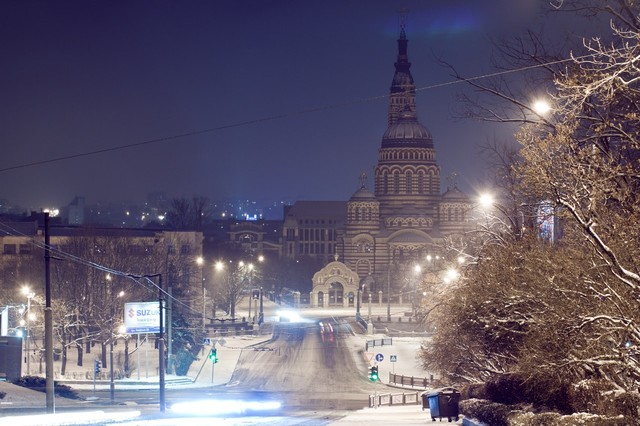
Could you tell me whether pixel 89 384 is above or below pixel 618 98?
below

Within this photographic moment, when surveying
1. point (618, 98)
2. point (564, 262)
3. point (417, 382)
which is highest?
point (618, 98)

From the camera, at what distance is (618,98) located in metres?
18.5

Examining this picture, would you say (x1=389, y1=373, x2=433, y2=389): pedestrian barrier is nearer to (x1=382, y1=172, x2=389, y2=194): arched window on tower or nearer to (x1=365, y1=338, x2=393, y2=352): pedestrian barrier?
(x1=365, y1=338, x2=393, y2=352): pedestrian barrier

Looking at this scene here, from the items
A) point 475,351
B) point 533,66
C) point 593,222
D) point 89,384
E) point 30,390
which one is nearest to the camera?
point 593,222

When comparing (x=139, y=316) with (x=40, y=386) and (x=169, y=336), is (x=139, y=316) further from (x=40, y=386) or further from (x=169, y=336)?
(x=40, y=386)

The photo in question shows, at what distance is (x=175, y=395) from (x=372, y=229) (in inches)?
3867

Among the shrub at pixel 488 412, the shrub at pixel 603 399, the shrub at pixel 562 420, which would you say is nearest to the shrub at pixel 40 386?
the shrub at pixel 488 412

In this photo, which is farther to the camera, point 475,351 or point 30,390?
point 30,390

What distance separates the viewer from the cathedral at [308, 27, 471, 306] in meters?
148

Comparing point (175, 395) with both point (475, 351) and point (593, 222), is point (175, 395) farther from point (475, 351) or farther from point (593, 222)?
point (593, 222)

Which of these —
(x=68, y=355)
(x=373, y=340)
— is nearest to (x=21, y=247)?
(x=68, y=355)

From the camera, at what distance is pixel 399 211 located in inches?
6038

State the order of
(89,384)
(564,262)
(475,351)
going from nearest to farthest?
(564,262)
(475,351)
(89,384)

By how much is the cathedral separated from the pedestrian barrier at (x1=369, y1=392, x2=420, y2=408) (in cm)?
8543
